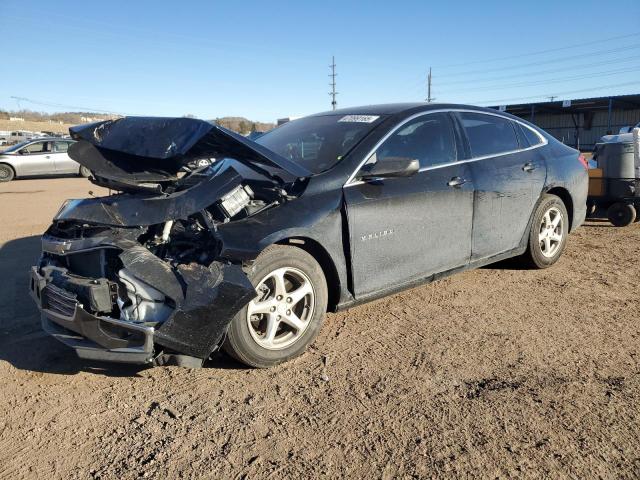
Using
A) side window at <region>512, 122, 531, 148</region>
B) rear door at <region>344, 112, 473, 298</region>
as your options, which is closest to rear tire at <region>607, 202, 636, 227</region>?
side window at <region>512, 122, 531, 148</region>

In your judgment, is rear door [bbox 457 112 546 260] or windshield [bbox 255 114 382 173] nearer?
windshield [bbox 255 114 382 173]

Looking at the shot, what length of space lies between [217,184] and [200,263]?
20.1 inches

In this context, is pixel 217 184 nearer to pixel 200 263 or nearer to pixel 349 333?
pixel 200 263

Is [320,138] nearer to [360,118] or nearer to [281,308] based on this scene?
[360,118]

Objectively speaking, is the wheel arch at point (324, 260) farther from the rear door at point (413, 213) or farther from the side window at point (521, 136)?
the side window at point (521, 136)

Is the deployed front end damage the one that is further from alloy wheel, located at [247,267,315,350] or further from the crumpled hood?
alloy wheel, located at [247,267,315,350]

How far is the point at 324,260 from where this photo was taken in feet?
12.0

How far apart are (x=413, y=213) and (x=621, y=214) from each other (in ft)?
17.1

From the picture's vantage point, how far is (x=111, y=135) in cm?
354

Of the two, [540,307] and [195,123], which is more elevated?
[195,123]

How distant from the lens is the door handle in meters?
4.33

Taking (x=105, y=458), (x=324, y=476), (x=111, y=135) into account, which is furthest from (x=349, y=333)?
(x=111, y=135)

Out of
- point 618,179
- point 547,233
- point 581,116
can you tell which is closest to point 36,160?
point 618,179

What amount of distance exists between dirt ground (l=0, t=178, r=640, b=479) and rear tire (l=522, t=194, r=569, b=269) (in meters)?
Result: 0.94
